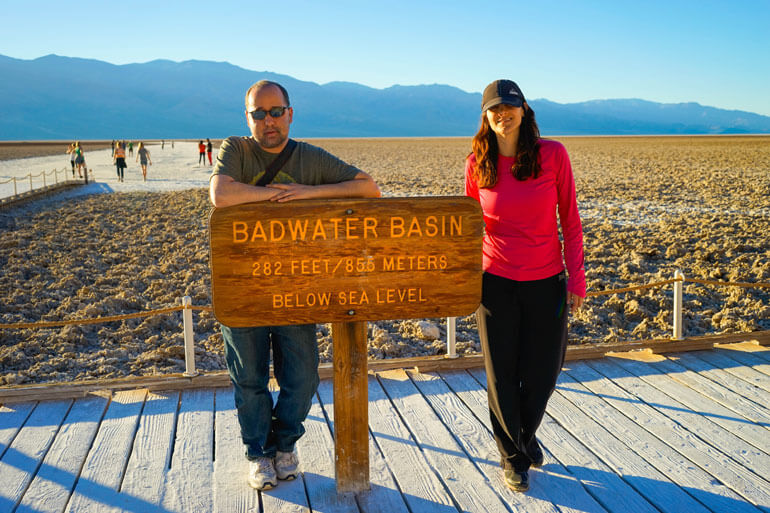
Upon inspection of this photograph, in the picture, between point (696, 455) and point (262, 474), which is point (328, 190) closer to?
point (262, 474)

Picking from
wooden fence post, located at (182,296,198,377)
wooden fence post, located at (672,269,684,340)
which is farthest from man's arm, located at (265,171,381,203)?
wooden fence post, located at (672,269,684,340)

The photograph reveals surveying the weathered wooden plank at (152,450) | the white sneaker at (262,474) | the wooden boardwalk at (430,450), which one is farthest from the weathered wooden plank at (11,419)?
the white sneaker at (262,474)

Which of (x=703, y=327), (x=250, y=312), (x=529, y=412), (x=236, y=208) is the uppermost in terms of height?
(x=236, y=208)

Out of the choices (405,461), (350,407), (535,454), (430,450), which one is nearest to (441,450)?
(430,450)

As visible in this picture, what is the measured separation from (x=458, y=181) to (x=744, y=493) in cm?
2084

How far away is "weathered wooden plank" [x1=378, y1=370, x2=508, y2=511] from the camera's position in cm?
290

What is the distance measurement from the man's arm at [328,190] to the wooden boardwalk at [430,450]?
1252 millimetres

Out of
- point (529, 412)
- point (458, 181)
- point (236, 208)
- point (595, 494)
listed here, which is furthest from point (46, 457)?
A: point (458, 181)

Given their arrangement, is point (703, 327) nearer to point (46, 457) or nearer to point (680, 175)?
point (46, 457)

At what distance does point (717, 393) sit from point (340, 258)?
2560 mm

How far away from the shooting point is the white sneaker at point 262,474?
2.92m

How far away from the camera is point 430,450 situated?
3322 millimetres

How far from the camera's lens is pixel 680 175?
80.8 ft

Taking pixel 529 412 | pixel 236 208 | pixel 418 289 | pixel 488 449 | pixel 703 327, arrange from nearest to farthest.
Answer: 1. pixel 236 208
2. pixel 418 289
3. pixel 529 412
4. pixel 488 449
5. pixel 703 327
